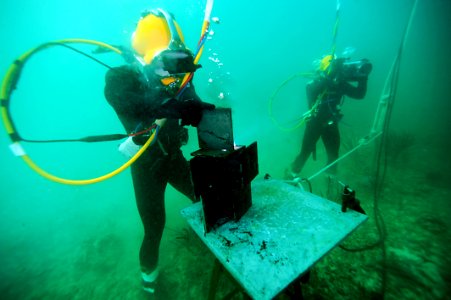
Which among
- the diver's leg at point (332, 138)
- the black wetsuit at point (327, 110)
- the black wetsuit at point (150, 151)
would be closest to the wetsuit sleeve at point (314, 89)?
the black wetsuit at point (327, 110)

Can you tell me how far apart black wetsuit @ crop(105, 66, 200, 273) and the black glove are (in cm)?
11

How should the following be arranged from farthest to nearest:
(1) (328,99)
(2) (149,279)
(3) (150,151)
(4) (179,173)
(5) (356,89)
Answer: (1) (328,99)
(5) (356,89)
(2) (149,279)
(4) (179,173)
(3) (150,151)

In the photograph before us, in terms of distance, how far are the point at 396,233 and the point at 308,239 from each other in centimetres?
302

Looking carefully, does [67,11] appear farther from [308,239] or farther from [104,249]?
[308,239]

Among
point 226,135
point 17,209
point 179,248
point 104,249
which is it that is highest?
point 226,135

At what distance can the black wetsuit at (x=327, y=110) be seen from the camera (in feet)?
14.6

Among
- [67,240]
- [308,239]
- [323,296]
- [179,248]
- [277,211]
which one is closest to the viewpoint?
[308,239]

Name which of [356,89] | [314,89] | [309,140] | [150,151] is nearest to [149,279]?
[150,151]

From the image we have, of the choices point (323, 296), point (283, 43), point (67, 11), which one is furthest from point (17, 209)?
point (283, 43)

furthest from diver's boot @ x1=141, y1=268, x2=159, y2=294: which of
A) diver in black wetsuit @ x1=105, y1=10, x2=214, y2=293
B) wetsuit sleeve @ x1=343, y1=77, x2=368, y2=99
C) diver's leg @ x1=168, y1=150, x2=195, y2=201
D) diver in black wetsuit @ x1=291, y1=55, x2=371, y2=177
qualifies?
wetsuit sleeve @ x1=343, y1=77, x2=368, y2=99

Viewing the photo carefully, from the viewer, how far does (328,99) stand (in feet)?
15.3

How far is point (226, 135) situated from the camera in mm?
1565

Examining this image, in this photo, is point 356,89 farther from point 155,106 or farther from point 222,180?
point 155,106

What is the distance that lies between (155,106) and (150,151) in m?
0.93
